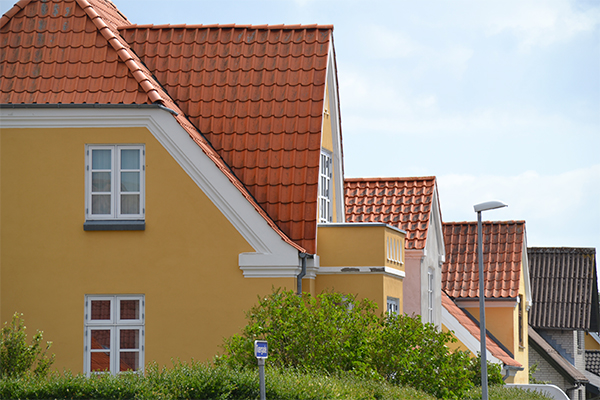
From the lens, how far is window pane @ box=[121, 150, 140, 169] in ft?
52.3

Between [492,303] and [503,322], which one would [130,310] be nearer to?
[492,303]

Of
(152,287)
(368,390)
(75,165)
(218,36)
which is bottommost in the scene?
(368,390)

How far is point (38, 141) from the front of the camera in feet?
52.2

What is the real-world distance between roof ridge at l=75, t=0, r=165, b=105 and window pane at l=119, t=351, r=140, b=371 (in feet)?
15.4

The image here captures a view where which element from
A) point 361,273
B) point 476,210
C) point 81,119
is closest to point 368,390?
point 361,273

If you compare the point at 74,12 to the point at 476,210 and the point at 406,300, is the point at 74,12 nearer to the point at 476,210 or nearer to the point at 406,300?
the point at 476,210

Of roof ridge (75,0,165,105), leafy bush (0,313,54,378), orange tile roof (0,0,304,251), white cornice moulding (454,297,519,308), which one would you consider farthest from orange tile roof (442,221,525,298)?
leafy bush (0,313,54,378)

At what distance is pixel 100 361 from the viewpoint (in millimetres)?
15617

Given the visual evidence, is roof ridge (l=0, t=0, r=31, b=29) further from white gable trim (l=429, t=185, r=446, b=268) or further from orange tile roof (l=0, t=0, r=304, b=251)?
white gable trim (l=429, t=185, r=446, b=268)

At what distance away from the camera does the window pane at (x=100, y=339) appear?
15.6 m

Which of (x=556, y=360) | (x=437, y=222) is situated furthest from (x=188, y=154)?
A: (x=556, y=360)

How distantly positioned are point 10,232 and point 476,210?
9.08 metres

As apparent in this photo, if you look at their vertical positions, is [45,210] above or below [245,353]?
above

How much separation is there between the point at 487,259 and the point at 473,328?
379cm
